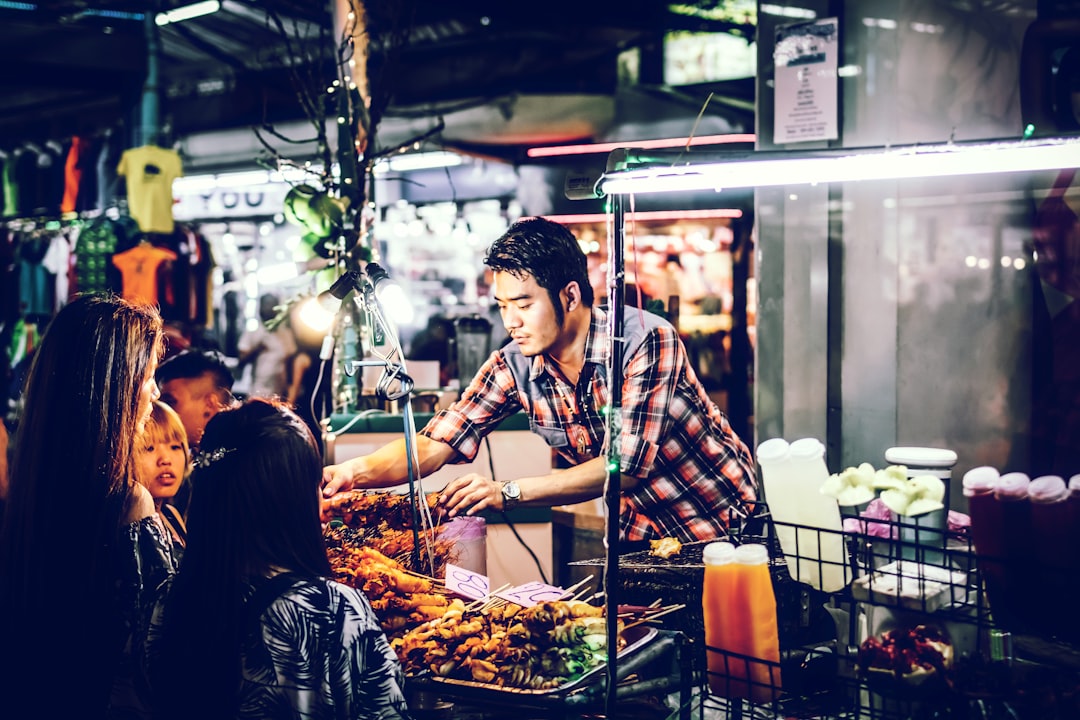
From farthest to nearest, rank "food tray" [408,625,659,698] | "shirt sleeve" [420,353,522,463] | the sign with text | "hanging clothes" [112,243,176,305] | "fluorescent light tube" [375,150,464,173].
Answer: the sign with text → "fluorescent light tube" [375,150,464,173] → "hanging clothes" [112,243,176,305] → "shirt sleeve" [420,353,522,463] → "food tray" [408,625,659,698]

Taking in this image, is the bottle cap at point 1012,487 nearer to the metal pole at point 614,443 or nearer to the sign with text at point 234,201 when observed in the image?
the metal pole at point 614,443

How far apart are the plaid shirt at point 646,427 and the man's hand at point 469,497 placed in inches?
15.6

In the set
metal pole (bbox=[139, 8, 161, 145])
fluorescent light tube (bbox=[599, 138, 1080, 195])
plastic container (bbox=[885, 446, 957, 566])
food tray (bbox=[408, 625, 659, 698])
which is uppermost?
metal pole (bbox=[139, 8, 161, 145])

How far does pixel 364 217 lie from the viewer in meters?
4.67

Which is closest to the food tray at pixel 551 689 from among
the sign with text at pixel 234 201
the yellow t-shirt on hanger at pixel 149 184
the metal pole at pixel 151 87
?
the yellow t-shirt on hanger at pixel 149 184

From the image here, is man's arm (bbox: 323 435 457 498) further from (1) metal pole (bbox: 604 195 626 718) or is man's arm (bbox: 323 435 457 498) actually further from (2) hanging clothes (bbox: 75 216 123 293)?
(2) hanging clothes (bbox: 75 216 123 293)

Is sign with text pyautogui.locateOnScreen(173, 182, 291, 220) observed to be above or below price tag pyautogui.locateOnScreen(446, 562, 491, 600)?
above

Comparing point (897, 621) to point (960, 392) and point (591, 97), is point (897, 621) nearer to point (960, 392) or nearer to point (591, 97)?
point (960, 392)

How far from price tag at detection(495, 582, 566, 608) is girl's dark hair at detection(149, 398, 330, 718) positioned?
A: 0.69m

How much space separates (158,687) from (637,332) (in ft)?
5.84

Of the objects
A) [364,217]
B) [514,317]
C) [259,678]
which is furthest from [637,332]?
[364,217]

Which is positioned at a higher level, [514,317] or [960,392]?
[514,317]

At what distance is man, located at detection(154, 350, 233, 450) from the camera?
3727 mm

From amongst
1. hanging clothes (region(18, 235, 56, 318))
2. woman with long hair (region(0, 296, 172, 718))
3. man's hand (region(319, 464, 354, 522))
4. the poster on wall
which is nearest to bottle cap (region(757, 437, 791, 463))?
man's hand (region(319, 464, 354, 522))
